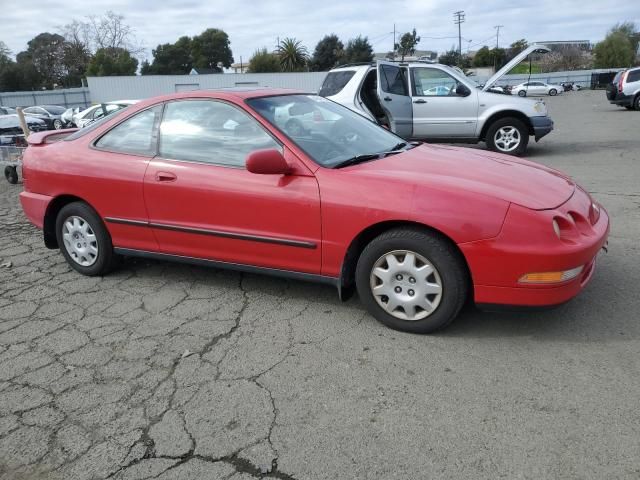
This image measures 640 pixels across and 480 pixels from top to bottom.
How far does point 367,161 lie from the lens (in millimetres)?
3572

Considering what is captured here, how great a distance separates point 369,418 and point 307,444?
336 mm

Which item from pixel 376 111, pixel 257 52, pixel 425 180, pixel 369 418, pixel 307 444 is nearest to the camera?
pixel 307 444

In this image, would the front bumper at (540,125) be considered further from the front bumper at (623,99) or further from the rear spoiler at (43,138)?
the front bumper at (623,99)

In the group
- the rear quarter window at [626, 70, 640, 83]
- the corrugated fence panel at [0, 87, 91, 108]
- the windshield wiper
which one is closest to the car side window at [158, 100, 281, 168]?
the windshield wiper

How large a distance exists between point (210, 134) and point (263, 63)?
70.1 metres

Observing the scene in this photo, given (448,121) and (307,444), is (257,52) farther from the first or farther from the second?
(307,444)

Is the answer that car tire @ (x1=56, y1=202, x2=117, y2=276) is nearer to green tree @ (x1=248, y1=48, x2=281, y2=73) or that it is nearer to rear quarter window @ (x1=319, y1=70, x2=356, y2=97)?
rear quarter window @ (x1=319, y1=70, x2=356, y2=97)

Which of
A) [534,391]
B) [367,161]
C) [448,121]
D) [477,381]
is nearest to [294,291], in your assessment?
[367,161]

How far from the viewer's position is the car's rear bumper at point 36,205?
4.48 meters

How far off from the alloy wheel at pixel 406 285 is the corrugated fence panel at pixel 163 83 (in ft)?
121

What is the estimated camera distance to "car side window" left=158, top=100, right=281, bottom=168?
3.64m

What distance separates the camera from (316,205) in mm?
3305

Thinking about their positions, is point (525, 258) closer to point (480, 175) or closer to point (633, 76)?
point (480, 175)

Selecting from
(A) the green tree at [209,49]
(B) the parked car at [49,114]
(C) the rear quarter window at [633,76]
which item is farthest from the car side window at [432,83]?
(A) the green tree at [209,49]
